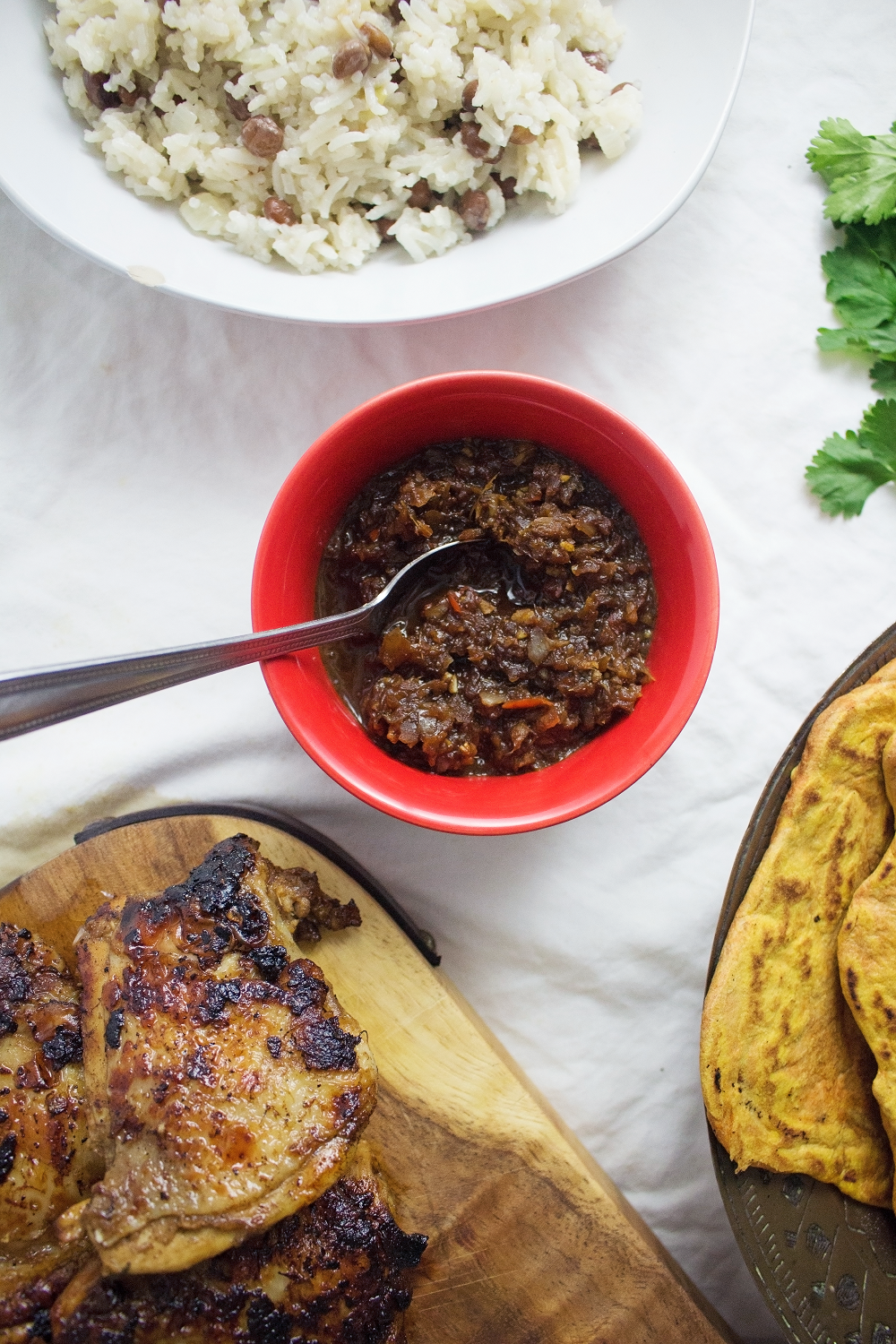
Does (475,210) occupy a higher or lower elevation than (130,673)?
higher

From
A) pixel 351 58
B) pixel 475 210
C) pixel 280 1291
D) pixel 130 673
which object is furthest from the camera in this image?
pixel 475 210

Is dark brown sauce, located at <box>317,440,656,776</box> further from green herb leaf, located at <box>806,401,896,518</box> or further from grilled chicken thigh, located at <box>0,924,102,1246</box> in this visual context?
grilled chicken thigh, located at <box>0,924,102,1246</box>

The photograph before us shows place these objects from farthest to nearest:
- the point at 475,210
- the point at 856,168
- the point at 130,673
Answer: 1. the point at 856,168
2. the point at 475,210
3. the point at 130,673

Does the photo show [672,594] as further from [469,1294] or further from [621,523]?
Answer: [469,1294]

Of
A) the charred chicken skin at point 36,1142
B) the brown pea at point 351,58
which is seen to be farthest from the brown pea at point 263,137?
the charred chicken skin at point 36,1142

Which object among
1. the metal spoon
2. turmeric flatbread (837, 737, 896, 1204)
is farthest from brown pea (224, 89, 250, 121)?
turmeric flatbread (837, 737, 896, 1204)

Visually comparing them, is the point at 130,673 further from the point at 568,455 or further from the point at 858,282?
the point at 858,282

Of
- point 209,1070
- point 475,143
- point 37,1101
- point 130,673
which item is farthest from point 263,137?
point 37,1101
